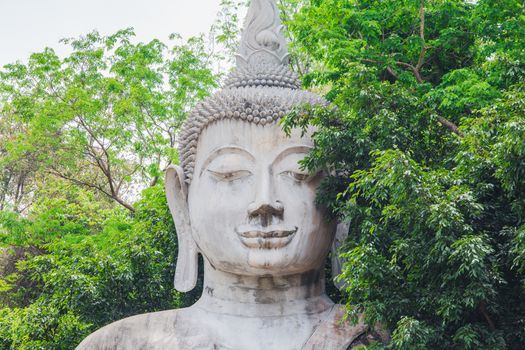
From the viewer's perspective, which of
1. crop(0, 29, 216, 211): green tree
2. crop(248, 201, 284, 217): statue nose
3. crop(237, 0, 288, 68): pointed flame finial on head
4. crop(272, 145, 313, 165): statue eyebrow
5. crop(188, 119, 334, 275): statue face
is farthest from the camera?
crop(0, 29, 216, 211): green tree

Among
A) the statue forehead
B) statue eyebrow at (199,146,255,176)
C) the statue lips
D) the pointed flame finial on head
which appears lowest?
the statue lips

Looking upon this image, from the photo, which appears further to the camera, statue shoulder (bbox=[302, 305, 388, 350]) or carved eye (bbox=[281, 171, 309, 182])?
carved eye (bbox=[281, 171, 309, 182])

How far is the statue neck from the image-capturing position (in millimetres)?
7152

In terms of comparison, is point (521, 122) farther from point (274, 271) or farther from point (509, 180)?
point (274, 271)

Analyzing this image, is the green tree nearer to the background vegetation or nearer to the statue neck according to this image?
the background vegetation

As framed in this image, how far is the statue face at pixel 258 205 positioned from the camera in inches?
269

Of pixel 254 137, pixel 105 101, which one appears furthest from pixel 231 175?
pixel 105 101

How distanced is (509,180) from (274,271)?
2.38m

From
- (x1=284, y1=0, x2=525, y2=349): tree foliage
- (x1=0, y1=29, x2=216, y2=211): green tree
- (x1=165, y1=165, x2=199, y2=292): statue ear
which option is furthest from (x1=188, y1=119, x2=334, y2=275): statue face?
(x1=0, y1=29, x2=216, y2=211): green tree

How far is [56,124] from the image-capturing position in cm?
1552

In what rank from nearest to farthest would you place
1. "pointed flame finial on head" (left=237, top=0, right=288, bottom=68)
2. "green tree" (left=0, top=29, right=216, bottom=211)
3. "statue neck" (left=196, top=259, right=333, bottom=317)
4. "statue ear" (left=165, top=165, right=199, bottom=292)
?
"statue neck" (left=196, top=259, right=333, bottom=317)
"statue ear" (left=165, top=165, right=199, bottom=292)
"pointed flame finial on head" (left=237, top=0, right=288, bottom=68)
"green tree" (left=0, top=29, right=216, bottom=211)

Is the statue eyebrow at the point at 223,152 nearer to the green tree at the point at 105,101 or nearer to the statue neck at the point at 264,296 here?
the statue neck at the point at 264,296

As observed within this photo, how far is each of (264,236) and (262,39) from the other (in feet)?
7.96

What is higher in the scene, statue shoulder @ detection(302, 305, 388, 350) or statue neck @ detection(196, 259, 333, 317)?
statue neck @ detection(196, 259, 333, 317)
